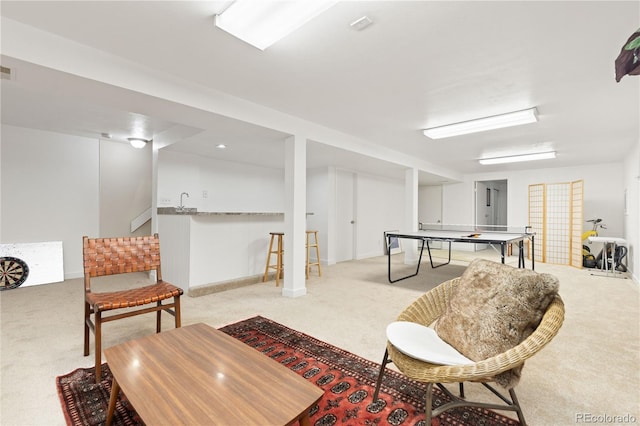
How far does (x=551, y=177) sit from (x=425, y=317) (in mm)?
7870

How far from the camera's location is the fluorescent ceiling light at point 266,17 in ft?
5.53

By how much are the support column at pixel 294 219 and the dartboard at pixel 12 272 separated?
386cm

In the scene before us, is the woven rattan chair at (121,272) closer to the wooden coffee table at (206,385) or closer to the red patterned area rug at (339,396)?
the red patterned area rug at (339,396)

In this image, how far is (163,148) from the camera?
456 centimetres

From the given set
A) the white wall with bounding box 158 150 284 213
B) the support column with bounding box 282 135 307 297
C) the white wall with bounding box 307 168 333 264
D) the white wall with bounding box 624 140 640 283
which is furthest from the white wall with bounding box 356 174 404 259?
the white wall with bounding box 624 140 640 283

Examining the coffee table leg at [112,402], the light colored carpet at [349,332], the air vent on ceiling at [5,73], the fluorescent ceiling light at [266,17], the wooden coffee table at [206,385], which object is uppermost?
the fluorescent ceiling light at [266,17]

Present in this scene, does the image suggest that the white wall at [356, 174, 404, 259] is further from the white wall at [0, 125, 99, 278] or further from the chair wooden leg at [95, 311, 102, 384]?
the chair wooden leg at [95, 311, 102, 384]

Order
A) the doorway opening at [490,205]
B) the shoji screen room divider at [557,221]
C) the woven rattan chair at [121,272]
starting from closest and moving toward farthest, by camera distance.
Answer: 1. the woven rattan chair at [121,272]
2. the shoji screen room divider at [557,221]
3. the doorway opening at [490,205]

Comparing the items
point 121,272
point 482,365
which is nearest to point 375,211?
point 121,272

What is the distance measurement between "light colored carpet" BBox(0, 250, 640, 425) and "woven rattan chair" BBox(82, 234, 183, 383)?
1.20ft

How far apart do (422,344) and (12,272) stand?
5.54 metres

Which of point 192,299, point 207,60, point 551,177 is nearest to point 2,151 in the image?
point 192,299

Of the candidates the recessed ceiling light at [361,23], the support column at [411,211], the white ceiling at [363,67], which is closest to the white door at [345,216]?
the support column at [411,211]

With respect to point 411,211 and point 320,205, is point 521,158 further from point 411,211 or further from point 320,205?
point 320,205
